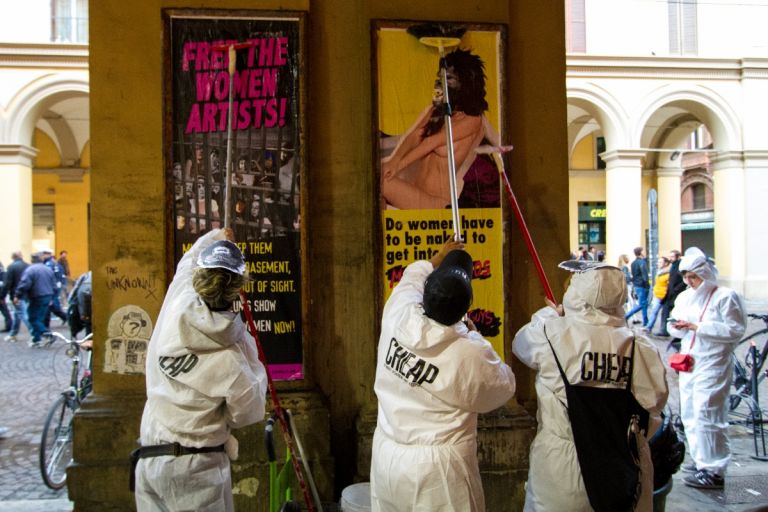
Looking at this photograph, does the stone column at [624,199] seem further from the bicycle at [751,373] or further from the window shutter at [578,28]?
the bicycle at [751,373]

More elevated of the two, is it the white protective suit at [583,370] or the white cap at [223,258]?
the white cap at [223,258]

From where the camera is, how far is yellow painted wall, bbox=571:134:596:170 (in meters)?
27.2

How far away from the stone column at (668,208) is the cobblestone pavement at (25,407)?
19.0 m

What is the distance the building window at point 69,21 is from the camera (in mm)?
18734

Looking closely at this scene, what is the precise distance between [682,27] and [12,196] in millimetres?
20466

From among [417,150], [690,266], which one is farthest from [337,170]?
[690,266]

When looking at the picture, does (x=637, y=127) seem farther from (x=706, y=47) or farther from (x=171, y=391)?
(x=171, y=391)

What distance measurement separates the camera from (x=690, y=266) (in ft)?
18.2

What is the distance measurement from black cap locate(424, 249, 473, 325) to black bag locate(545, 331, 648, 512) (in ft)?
2.57

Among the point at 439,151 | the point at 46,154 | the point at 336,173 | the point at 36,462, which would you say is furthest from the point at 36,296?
the point at 46,154

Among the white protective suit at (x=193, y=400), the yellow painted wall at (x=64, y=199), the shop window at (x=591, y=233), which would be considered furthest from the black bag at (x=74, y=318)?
the shop window at (x=591, y=233)

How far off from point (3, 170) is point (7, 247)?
6.73 ft

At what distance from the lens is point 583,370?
311cm

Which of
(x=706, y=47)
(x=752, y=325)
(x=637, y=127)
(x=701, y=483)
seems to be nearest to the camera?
(x=701, y=483)
